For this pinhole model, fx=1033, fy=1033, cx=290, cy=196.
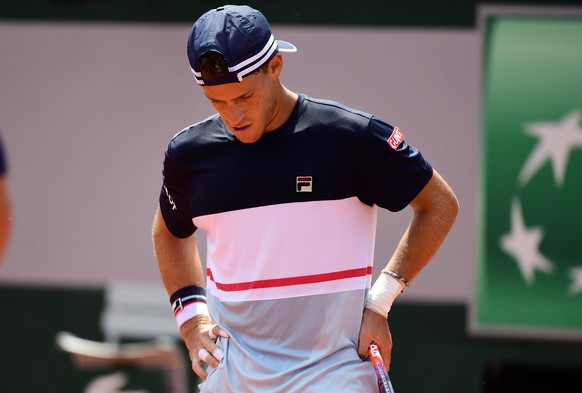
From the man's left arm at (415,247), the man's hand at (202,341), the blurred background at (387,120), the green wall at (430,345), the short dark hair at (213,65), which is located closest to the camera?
the short dark hair at (213,65)

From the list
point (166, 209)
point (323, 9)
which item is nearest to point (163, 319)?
point (323, 9)

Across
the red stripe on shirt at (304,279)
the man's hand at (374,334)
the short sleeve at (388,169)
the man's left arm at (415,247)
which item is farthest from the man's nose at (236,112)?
the man's hand at (374,334)

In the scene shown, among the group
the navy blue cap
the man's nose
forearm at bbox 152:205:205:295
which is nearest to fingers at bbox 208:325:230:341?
forearm at bbox 152:205:205:295

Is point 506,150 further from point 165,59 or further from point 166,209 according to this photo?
point 166,209

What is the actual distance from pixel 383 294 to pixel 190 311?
71cm

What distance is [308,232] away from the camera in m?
3.18

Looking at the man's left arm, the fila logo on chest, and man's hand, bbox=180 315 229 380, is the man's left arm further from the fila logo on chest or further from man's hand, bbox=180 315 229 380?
man's hand, bbox=180 315 229 380

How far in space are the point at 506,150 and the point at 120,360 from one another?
9.31ft

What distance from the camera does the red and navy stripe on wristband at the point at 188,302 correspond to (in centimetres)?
357

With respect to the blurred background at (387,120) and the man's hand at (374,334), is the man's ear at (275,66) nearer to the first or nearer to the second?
the man's hand at (374,334)

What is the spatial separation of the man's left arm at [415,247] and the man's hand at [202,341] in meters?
0.47

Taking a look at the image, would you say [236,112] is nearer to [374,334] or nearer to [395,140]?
[395,140]

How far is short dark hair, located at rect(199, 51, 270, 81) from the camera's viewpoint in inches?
120

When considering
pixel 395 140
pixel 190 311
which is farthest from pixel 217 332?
pixel 395 140
